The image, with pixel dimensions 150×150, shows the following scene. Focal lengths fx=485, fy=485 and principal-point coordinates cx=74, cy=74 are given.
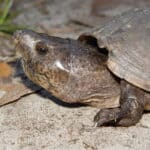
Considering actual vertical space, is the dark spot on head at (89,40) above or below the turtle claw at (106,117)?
above

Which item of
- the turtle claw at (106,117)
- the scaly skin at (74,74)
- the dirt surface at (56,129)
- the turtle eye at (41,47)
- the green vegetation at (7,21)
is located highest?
the turtle eye at (41,47)

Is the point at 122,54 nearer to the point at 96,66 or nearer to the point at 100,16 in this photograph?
the point at 96,66

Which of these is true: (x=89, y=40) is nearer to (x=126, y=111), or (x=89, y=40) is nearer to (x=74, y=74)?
(x=74, y=74)

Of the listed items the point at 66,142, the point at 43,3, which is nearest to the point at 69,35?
the point at 43,3

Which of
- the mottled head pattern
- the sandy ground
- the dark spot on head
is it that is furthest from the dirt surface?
the dark spot on head

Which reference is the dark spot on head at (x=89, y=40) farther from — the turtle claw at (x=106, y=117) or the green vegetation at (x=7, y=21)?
the green vegetation at (x=7, y=21)

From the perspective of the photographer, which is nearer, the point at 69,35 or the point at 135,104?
the point at 135,104

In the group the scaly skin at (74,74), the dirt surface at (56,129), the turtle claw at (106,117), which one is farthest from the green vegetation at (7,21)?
the turtle claw at (106,117)
